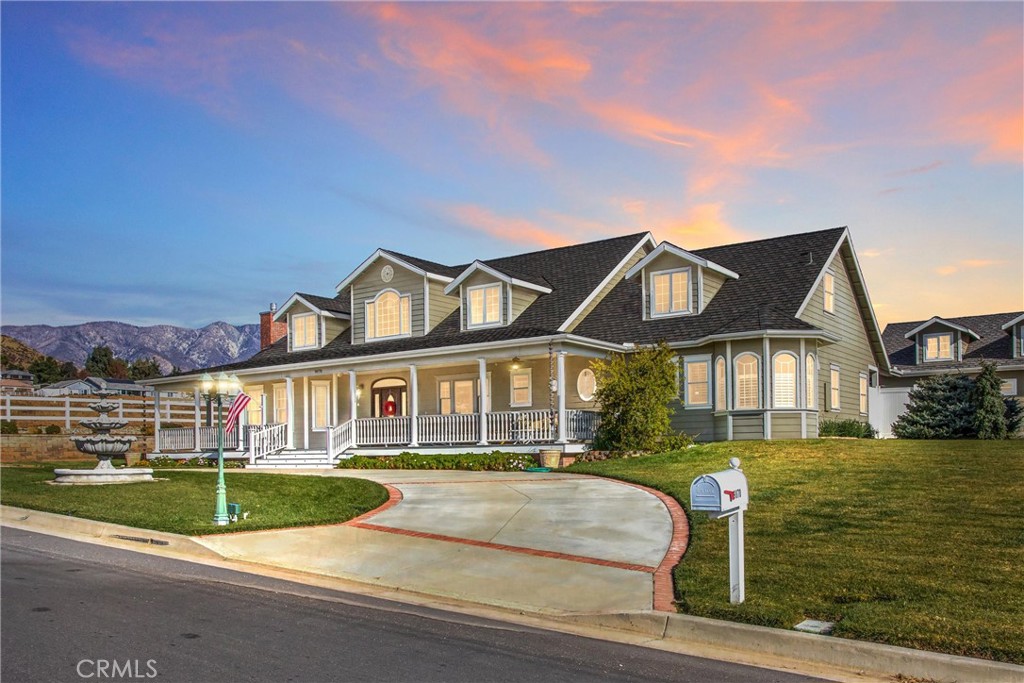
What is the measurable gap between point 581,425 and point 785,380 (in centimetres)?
606

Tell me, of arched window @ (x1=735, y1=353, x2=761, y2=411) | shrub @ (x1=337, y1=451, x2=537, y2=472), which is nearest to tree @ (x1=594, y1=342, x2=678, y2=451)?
arched window @ (x1=735, y1=353, x2=761, y2=411)

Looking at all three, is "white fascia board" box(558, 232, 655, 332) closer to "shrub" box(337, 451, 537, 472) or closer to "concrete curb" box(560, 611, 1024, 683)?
"shrub" box(337, 451, 537, 472)

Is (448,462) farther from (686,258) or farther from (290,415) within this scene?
(686,258)

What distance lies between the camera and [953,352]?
39.9 m

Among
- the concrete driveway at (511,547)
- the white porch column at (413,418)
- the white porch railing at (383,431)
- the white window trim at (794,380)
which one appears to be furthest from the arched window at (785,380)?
the white porch railing at (383,431)

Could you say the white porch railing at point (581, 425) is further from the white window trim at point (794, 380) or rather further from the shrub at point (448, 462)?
the white window trim at point (794, 380)

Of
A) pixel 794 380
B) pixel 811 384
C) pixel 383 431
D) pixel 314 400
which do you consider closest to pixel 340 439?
pixel 383 431

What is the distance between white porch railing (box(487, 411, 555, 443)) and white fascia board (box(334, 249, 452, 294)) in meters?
6.85

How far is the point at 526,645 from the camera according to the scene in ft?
27.3

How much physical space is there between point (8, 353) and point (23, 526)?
113 meters

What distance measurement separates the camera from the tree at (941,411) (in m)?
25.6

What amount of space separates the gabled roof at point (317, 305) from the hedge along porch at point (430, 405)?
291 centimetres

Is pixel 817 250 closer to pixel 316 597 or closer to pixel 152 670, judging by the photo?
pixel 316 597

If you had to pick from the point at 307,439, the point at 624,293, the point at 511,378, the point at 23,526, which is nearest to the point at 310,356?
the point at 307,439
